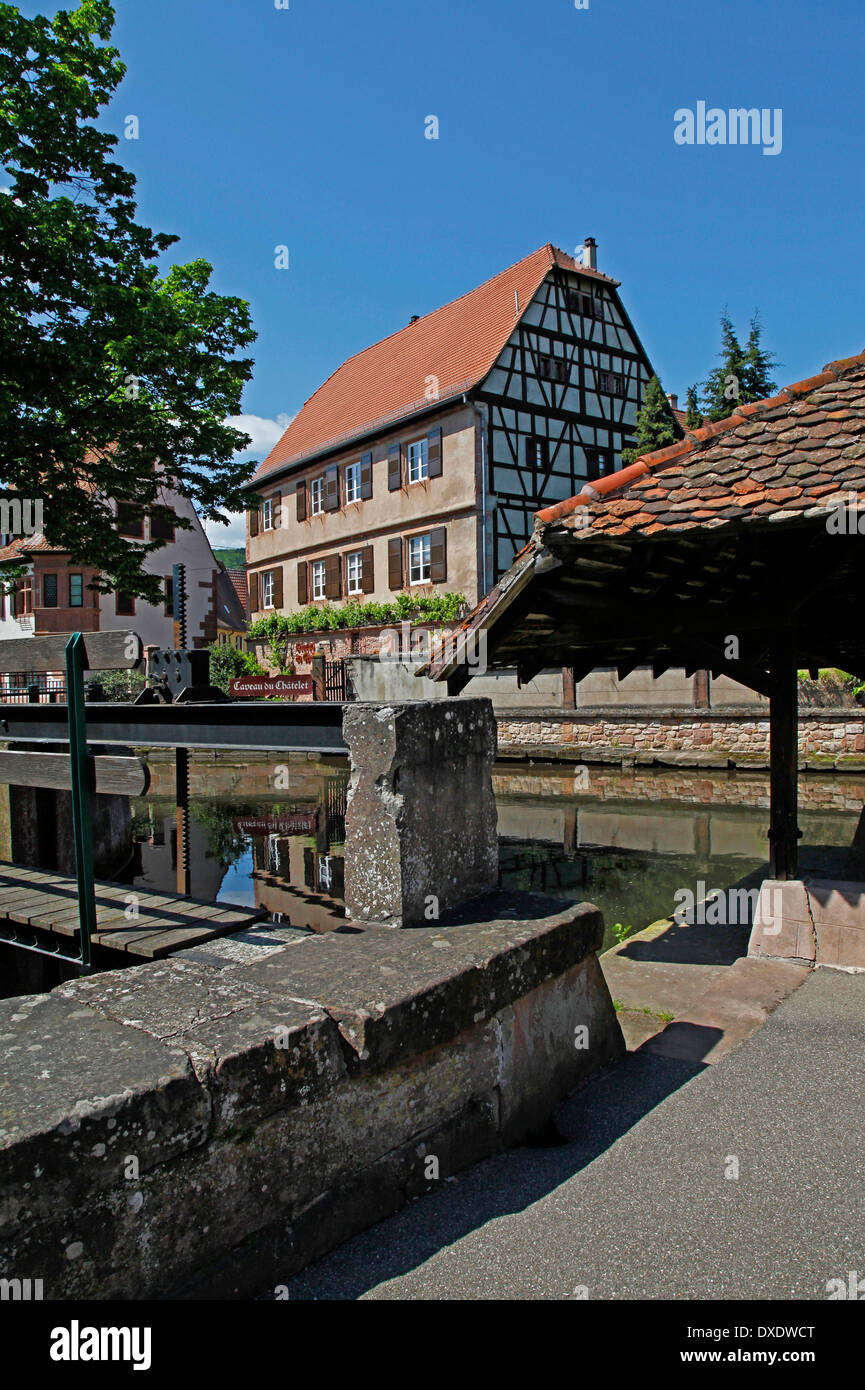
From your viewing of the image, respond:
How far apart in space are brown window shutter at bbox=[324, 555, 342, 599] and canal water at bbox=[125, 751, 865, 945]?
10.7 meters

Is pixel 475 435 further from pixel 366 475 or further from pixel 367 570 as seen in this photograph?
pixel 367 570

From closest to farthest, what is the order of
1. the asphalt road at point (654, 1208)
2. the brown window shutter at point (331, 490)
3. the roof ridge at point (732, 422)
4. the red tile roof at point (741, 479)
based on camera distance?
the asphalt road at point (654, 1208), the red tile roof at point (741, 479), the roof ridge at point (732, 422), the brown window shutter at point (331, 490)

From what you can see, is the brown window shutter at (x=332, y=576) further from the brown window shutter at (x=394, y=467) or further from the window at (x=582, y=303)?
the window at (x=582, y=303)

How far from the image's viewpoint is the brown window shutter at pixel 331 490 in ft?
99.6

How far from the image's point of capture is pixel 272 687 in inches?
139

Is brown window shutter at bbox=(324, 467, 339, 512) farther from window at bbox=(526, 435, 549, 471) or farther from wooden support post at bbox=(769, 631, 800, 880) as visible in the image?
wooden support post at bbox=(769, 631, 800, 880)

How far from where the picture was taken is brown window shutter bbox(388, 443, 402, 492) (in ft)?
89.2

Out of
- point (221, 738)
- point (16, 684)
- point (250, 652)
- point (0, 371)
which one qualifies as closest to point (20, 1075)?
point (221, 738)

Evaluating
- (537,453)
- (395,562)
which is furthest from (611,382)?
(395,562)

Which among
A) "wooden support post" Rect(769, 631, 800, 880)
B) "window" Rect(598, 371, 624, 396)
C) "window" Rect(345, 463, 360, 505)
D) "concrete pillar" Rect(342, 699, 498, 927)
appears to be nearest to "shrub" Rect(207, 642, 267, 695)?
"window" Rect(345, 463, 360, 505)

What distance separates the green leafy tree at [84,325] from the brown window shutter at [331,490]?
16.8m

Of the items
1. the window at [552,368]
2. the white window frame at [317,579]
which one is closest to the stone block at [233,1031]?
the window at [552,368]

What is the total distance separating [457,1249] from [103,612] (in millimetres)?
33339
